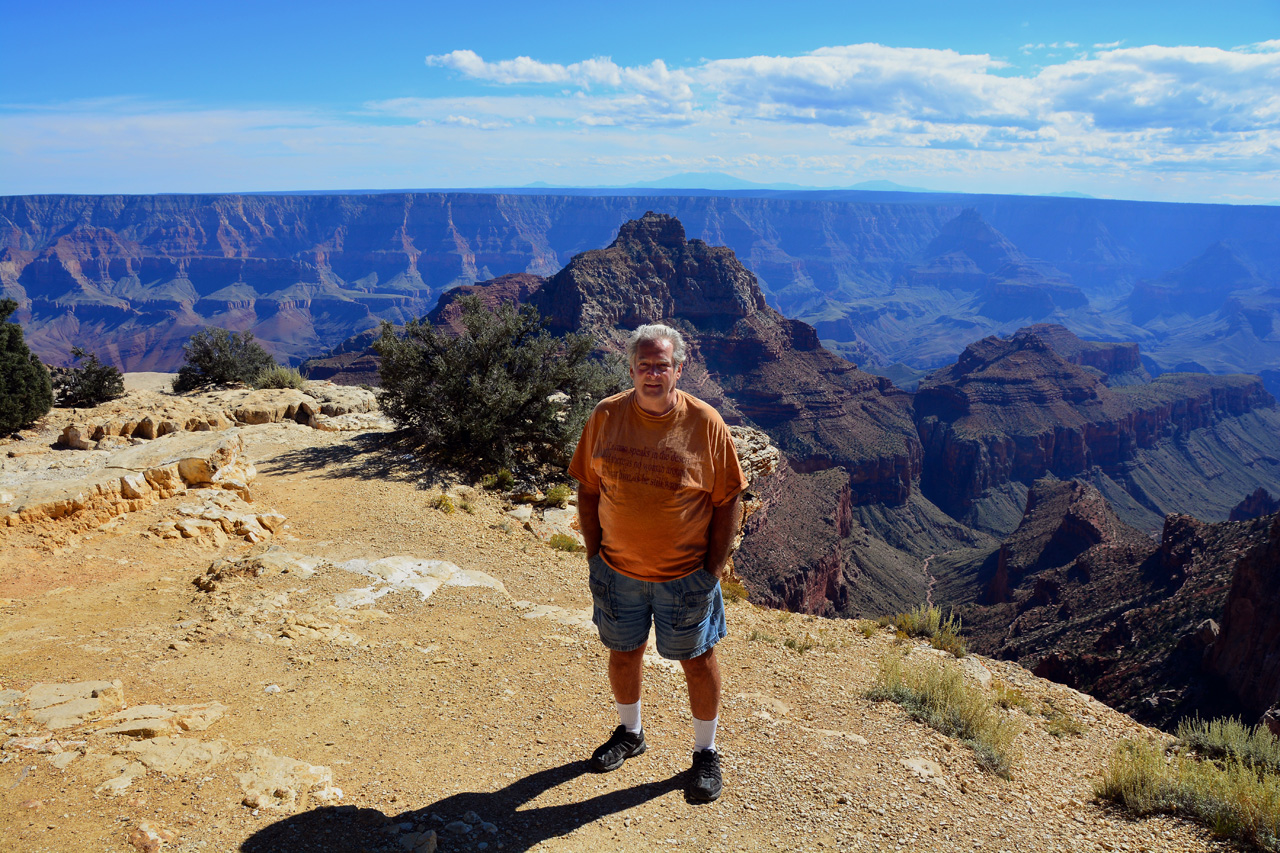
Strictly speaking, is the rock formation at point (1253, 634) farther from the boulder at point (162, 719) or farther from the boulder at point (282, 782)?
the boulder at point (162, 719)

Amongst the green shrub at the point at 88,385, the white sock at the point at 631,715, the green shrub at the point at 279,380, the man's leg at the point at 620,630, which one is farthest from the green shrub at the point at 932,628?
the green shrub at the point at 88,385

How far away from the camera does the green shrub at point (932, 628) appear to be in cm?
772

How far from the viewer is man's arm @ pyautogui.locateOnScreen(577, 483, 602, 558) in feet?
12.8

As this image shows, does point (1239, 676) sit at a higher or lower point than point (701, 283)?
lower

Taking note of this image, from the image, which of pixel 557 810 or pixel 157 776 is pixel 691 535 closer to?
pixel 557 810

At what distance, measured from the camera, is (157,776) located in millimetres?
3518

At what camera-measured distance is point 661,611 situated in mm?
3688

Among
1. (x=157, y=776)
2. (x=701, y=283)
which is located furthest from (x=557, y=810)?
(x=701, y=283)

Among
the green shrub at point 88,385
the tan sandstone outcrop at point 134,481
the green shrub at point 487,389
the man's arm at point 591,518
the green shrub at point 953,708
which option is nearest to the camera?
the man's arm at point 591,518

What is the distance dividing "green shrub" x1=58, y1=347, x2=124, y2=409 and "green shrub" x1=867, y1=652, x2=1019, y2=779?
1622 cm

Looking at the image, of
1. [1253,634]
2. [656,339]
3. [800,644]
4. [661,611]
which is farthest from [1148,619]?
[656,339]

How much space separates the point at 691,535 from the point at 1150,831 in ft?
11.4

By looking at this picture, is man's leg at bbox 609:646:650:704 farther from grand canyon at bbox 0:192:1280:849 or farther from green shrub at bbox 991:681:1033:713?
green shrub at bbox 991:681:1033:713

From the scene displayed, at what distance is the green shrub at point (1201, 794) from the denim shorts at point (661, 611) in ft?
10.2
